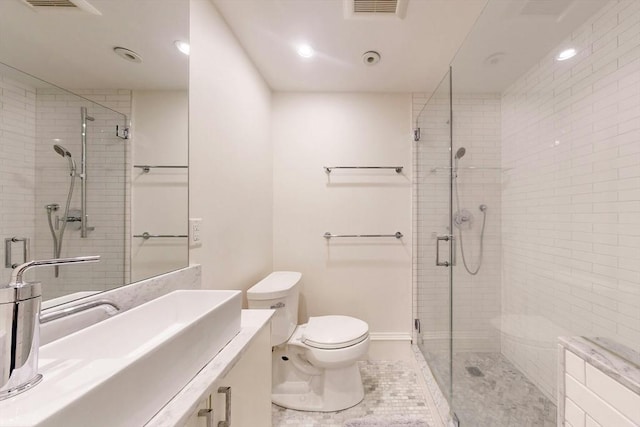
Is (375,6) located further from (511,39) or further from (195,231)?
(195,231)

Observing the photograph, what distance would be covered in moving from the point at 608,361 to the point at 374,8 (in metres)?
1.64

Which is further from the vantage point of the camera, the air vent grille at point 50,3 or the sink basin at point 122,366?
Result: the air vent grille at point 50,3

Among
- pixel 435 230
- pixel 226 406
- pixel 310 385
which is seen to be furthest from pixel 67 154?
pixel 435 230

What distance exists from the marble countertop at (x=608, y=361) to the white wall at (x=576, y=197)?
297 millimetres

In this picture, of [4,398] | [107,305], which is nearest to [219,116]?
[107,305]

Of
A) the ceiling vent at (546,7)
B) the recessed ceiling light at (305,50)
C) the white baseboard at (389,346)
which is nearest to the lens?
the ceiling vent at (546,7)

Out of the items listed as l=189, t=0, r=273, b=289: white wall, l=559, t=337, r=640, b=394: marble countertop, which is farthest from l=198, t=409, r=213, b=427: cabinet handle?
l=559, t=337, r=640, b=394: marble countertop

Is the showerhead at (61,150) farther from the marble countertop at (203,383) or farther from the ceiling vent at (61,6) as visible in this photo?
the marble countertop at (203,383)

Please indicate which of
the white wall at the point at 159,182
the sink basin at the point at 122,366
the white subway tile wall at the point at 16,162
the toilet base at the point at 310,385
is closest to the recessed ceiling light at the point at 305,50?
the white wall at the point at 159,182

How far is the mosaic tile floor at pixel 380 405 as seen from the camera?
1.50m

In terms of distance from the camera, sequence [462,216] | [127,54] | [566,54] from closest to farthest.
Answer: [127,54] < [566,54] < [462,216]

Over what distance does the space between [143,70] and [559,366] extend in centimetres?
170

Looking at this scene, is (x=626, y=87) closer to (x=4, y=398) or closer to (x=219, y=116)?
(x=219, y=116)

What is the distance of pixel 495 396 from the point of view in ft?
4.49
